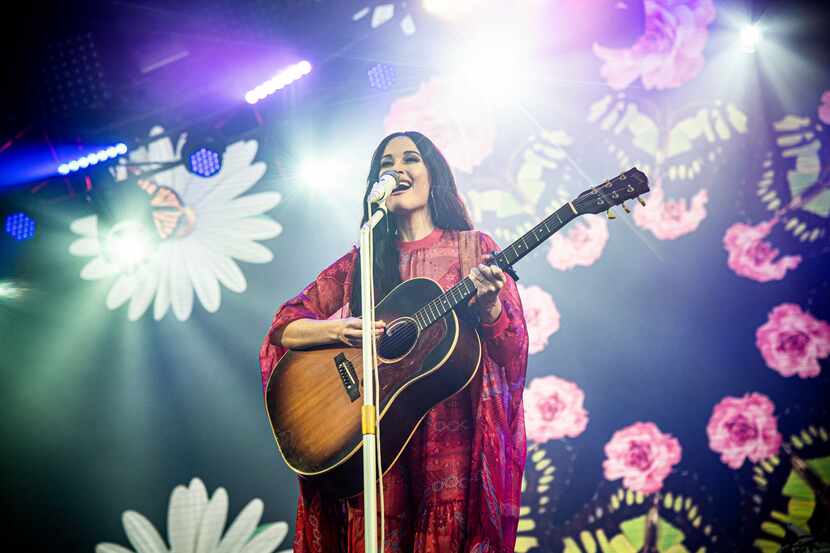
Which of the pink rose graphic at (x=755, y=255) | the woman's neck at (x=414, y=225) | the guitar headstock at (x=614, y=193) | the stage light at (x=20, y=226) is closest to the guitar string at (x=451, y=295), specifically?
the guitar headstock at (x=614, y=193)

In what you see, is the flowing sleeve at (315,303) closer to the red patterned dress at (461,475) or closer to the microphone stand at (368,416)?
the red patterned dress at (461,475)

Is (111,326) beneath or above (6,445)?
above

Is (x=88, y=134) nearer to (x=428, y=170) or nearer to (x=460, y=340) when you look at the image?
(x=428, y=170)

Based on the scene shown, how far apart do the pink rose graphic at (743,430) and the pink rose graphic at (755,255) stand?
52 centimetres

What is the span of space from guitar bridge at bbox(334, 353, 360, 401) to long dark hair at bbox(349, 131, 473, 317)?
26 cm

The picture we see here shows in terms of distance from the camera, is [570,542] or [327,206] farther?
[327,206]

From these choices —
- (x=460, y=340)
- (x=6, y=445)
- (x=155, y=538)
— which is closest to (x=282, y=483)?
(x=155, y=538)

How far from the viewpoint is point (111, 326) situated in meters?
3.72

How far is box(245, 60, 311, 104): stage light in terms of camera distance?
364cm

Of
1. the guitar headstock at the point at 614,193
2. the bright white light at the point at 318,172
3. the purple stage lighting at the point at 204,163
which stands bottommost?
the guitar headstock at the point at 614,193

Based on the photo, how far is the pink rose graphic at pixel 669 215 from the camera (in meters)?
2.90

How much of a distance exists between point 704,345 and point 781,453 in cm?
48

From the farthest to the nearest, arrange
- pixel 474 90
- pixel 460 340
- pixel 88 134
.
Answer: pixel 88 134, pixel 474 90, pixel 460 340

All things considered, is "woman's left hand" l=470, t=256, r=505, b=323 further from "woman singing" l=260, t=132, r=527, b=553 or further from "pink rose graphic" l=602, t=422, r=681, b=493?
"pink rose graphic" l=602, t=422, r=681, b=493
